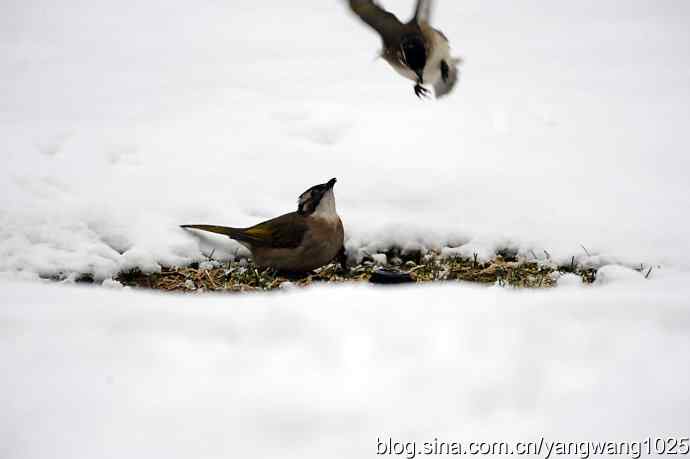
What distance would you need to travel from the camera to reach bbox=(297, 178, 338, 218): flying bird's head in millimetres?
4637

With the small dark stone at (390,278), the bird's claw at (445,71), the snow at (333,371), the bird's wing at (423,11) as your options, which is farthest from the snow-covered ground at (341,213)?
the bird's wing at (423,11)

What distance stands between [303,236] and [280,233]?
0.47 ft

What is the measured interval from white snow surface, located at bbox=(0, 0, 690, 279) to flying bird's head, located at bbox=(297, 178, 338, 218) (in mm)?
495

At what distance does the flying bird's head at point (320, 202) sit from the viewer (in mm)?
4637

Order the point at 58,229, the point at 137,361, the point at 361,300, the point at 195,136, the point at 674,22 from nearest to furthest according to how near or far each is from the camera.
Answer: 1. the point at 137,361
2. the point at 361,300
3. the point at 58,229
4. the point at 195,136
5. the point at 674,22

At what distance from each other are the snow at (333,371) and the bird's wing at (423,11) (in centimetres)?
295

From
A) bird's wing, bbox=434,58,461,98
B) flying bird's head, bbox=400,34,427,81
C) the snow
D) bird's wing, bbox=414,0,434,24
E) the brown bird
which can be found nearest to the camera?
the snow

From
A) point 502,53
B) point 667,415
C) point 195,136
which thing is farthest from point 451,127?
point 667,415

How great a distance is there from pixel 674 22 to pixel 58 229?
919cm

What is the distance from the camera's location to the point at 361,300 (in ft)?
10.7

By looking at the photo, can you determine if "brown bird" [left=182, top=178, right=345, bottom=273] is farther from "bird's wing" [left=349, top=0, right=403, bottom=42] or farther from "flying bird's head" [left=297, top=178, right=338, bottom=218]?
"bird's wing" [left=349, top=0, right=403, bottom=42]

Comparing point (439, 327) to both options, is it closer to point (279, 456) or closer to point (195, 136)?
point (279, 456)

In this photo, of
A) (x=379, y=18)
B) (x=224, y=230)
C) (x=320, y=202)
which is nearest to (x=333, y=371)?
(x=320, y=202)

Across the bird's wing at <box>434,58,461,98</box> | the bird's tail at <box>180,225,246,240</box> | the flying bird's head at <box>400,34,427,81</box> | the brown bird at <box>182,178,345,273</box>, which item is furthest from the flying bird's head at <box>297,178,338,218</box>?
the bird's wing at <box>434,58,461,98</box>
